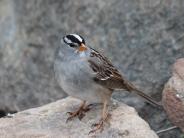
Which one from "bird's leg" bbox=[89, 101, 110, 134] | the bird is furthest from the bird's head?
"bird's leg" bbox=[89, 101, 110, 134]

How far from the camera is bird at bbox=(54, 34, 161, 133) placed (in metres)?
7.60

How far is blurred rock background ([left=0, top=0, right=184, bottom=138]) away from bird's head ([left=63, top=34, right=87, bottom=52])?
1.87 m

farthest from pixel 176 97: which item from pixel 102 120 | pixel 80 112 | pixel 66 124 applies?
pixel 66 124

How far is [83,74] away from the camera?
763 centimetres

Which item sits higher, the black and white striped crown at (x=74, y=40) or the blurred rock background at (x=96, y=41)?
the blurred rock background at (x=96, y=41)

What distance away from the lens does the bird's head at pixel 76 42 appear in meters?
7.62

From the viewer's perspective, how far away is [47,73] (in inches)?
409

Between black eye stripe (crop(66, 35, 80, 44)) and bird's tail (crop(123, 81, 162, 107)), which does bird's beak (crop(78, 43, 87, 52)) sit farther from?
Answer: bird's tail (crop(123, 81, 162, 107))

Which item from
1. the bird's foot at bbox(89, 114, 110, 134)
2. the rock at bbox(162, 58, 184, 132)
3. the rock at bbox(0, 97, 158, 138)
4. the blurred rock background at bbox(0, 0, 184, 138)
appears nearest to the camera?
the rock at bbox(0, 97, 158, 138)

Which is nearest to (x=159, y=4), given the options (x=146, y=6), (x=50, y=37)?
(x=146, y=6)

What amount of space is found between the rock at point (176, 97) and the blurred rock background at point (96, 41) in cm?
111

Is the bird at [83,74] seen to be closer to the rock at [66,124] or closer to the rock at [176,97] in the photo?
the rock at [66,124]

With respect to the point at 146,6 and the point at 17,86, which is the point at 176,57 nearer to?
the point at 146,6

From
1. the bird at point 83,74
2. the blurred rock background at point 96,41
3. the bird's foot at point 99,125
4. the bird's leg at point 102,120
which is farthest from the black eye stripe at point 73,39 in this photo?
the blurred rock background at point 96,41
